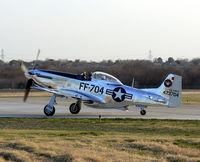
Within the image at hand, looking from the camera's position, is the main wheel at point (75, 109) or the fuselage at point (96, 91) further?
the main wheel at point (75, 109)

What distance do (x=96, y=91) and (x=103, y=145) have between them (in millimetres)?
10734

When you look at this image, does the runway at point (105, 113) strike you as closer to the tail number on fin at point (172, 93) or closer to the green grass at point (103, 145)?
the tail number on fin at point (172, 93)

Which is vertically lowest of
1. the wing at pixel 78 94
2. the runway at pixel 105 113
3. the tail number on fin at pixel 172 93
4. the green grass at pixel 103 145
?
the green grass at pixel 103 145

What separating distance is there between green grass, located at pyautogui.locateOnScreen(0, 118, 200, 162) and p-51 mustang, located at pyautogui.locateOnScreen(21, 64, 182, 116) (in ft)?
12.0

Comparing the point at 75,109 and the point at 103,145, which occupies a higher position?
the point at 75,109

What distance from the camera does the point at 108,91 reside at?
23.3 metres

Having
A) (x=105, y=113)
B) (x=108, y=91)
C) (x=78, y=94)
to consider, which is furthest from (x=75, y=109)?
(x=108, y=91)

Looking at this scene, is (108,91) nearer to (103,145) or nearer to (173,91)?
(173,91)

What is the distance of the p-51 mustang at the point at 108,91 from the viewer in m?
23.1

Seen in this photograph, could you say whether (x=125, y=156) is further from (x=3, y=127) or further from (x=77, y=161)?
(x=3, y=127)

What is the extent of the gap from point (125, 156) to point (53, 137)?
459cm

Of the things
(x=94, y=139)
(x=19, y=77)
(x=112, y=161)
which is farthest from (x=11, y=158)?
(x=19, y=77)

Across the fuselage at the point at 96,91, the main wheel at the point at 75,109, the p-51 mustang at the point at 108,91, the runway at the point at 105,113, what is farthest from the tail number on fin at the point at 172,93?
the main wheel at the point at 75,109

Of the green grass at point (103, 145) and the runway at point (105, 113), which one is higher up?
the runway at point (105, 113)
